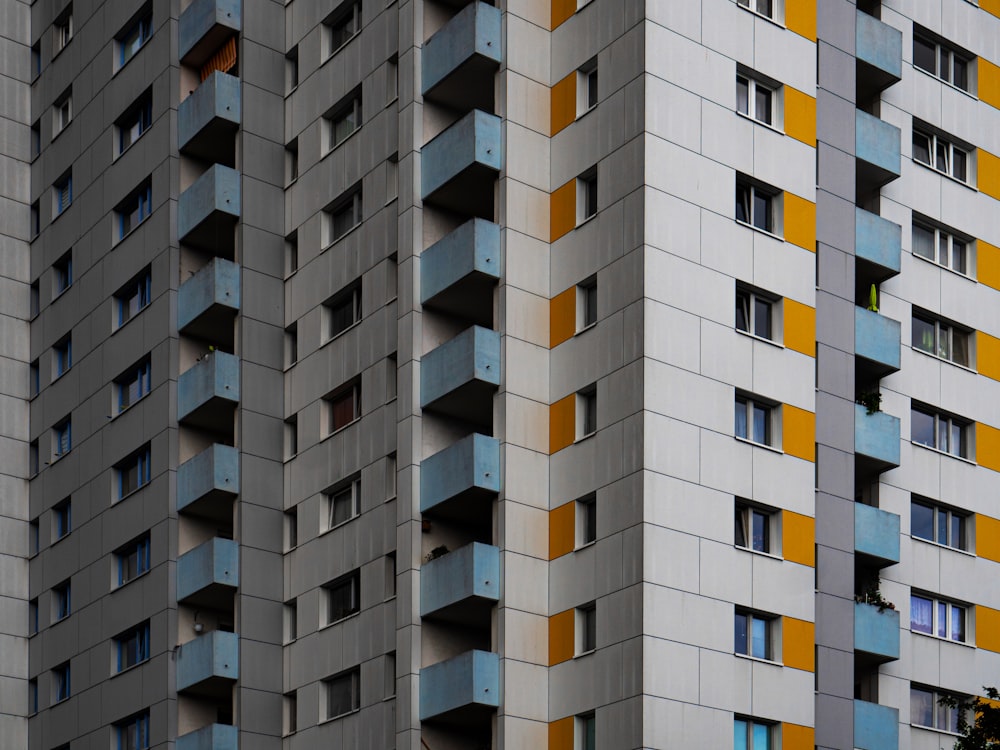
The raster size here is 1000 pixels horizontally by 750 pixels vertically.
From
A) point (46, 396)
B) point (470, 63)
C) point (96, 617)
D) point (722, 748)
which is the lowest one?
point (722, 748)

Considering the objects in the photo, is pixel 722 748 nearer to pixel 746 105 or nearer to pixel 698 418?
pixel 698 418

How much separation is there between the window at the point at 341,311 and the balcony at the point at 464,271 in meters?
4.02

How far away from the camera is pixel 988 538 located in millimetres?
56281

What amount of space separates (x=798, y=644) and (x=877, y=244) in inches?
501

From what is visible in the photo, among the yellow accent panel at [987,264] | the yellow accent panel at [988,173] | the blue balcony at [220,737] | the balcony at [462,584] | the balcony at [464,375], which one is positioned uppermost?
the yellow accent panel at [988,173]

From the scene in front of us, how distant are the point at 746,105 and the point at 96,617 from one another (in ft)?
90.1

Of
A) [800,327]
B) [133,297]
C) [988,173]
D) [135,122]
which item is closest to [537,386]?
[800,327]

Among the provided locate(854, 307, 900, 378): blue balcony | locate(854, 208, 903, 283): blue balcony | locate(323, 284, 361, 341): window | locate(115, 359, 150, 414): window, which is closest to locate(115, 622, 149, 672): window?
locate(115, 359, 150, 414): window

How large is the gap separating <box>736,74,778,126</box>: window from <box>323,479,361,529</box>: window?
15.3m

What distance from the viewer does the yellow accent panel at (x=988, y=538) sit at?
5603 cm

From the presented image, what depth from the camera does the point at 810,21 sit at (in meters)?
54.2

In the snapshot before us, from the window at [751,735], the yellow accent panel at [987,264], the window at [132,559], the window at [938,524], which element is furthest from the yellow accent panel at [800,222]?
the window at [132,559]

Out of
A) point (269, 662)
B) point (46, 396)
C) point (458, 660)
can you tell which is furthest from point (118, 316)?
point (458, 660)

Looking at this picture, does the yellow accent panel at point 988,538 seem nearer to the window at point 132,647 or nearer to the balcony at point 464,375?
the balcony at point 464,375
